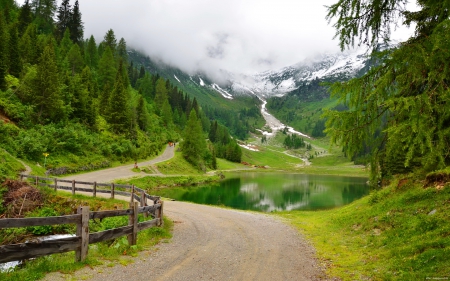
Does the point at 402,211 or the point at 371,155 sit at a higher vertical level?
the point at 371,155

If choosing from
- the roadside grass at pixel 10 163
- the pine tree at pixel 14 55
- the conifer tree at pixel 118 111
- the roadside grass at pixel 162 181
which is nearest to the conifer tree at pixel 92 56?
the conifer tree at pixel 118 111

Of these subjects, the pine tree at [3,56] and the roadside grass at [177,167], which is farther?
the roadside grass at [177,167]

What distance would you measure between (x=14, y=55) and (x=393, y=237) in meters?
69.5

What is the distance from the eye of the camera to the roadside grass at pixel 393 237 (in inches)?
315

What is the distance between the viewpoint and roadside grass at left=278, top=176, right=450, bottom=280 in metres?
8.00

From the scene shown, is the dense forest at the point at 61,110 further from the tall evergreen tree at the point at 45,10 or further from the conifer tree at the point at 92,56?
the tall evergreen tree at the point at 45,10

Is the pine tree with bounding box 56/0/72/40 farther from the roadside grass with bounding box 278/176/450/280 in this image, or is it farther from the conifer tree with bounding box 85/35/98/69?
the roadside grass with bounding box 278/176/450/280

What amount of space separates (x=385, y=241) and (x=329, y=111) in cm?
678

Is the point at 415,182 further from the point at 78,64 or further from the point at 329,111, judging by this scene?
the point at 78,64

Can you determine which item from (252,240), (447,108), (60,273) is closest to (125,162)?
(252,240)

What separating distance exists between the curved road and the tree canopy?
4446mm

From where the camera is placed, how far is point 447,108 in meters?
5.49

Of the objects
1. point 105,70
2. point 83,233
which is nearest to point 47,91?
point 105,70

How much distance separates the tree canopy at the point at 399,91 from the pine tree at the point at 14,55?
66.0 m
